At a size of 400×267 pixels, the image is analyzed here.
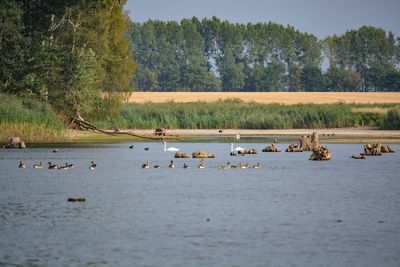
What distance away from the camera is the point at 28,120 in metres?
67.5

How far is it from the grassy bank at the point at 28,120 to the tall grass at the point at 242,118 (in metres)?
17.7

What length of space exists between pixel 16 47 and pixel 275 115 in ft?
87.9

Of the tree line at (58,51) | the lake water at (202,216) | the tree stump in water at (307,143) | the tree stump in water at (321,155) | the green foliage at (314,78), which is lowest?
the lake water at (202,216)

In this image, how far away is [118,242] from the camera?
82.5 ft

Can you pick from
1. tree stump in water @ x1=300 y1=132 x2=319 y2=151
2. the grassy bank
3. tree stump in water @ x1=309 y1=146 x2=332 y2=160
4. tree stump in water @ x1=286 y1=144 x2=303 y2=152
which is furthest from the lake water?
the grassy bank

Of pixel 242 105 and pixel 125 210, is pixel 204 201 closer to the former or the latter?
pixel 125 210

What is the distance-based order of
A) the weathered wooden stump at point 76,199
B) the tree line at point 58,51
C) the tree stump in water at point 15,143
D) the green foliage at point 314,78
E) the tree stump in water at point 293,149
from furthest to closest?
the green foliage at point 314,78
the tree line at point 58,51
the tree stump in water at point 15,143
the tree stump in water at point 293,149
the weathered wooden stump at point 76,199

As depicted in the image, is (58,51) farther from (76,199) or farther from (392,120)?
(76,199)

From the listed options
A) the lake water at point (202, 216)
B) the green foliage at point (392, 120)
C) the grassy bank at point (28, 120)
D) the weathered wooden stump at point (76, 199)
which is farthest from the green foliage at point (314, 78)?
the weathered wooden stump at point (76, 199)

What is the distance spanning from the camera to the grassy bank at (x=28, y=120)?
217 ft

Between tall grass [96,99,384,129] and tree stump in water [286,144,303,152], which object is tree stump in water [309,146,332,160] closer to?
tree stump in water [286,144,303,152]

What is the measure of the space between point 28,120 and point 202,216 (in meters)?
39.2

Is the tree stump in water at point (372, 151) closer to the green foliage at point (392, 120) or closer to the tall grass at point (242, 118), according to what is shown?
the green foliage at point (392, 120)

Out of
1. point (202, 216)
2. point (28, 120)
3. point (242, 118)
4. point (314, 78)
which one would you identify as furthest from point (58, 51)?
point (314, 78)
